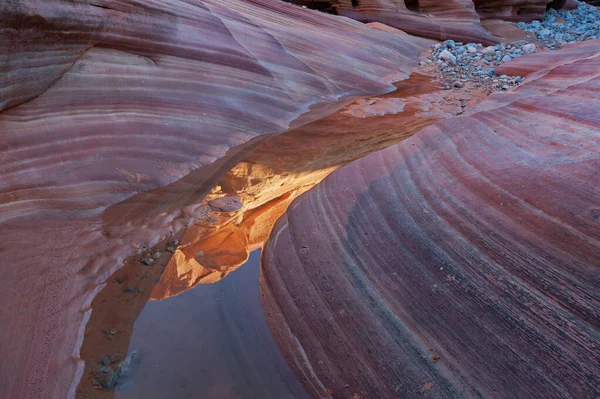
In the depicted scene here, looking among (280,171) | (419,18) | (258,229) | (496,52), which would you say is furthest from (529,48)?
(258,229)

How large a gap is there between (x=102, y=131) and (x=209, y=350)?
1936 mm

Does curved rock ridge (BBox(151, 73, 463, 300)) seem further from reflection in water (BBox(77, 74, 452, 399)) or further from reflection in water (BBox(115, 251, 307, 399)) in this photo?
reflection in water (BBox(115, 251, 307, 399))

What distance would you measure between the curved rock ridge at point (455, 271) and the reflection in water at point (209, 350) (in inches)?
3.5

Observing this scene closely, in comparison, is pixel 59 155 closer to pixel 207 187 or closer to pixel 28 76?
pixel 28 76

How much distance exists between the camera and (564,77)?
3.94 metres

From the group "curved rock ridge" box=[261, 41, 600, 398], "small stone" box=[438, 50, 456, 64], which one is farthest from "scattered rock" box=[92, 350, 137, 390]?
"small stone" box=[438, 50, 456, 64]

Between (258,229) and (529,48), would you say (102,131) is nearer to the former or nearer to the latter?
(258,229)

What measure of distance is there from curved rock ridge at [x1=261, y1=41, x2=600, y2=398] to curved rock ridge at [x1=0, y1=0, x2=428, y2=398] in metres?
0.87

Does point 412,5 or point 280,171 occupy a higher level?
point 412,5

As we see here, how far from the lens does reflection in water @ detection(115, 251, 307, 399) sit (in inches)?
69.1

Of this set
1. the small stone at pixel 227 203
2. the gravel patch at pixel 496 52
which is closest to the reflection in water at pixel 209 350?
the small stone at pixel 227 203

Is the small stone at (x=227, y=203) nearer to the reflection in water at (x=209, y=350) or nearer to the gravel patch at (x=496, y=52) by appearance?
the reflection in water at (x=209, y=350)

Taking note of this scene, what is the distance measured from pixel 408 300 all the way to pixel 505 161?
96cm

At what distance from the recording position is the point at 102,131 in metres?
3.24
